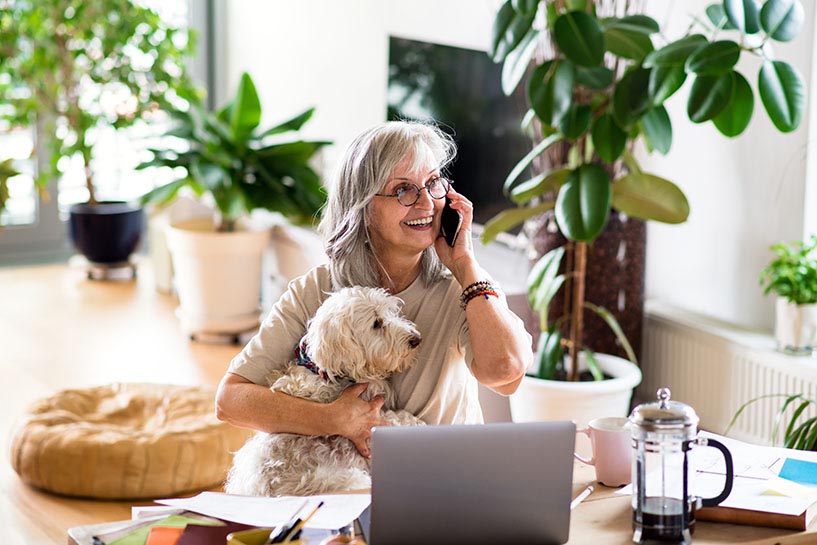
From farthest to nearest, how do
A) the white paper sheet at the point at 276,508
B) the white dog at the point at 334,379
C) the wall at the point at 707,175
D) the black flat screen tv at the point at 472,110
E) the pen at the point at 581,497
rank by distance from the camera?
the black flat screen tv at the point at 472,110, the wall at the point at 707,175, the white dog at the point at 334,379, the pen at the point at 581,497, the white paper sheet at the point at 276,508

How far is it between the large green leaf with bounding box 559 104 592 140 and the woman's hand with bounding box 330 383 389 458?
4.18ft

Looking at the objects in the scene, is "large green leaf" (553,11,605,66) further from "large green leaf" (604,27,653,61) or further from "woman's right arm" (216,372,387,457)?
"woman's right arm" (216,372,387,457)

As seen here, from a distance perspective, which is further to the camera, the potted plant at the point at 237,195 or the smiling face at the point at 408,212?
the potted plant at the point at 237,195

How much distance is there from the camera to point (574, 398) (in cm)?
321

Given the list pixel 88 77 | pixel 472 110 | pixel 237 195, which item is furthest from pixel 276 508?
pixel 88 77

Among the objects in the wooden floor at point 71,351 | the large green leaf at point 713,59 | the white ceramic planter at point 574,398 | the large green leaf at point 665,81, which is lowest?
the wooden floor at point 71,351

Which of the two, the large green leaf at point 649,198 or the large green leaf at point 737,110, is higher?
the large green leaf at point 737,110

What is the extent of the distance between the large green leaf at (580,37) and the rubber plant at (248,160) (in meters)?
2.13

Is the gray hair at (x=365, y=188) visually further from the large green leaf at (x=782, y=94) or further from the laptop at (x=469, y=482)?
the large green leaf at (x=782, y=94)

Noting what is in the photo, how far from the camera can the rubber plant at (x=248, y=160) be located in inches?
191

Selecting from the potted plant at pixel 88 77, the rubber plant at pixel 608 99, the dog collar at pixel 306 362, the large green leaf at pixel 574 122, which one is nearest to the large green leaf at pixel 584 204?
the rubber plant at pixel 608 99

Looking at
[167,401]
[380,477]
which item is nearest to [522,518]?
[380,477]

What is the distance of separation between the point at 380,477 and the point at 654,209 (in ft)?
6.06

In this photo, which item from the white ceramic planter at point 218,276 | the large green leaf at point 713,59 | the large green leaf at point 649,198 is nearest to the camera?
the large green leaf at point 713,59
